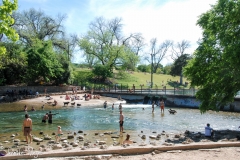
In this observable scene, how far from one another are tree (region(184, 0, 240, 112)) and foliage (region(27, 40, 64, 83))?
106 ft

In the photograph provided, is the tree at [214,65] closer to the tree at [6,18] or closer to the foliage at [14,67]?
the tree at [6,18]

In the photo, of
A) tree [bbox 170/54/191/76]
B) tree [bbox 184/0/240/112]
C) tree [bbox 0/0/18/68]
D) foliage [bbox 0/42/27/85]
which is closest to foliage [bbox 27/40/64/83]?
foliage [bbox 0/42/27/85]

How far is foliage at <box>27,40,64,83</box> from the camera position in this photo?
50.2 metres

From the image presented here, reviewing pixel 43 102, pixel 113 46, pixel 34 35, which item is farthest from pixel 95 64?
pixel 43 102

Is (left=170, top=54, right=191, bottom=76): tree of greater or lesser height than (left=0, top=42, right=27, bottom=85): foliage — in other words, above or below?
above

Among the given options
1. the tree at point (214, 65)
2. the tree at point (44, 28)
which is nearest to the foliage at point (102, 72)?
the tree at point (44, 28)

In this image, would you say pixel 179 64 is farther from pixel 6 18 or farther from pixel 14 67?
pixel 6 18

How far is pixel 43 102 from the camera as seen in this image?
42.3 m

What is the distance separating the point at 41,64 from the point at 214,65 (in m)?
35.0

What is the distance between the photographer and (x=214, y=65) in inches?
934

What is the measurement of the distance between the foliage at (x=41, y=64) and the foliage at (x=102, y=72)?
63.0 feet

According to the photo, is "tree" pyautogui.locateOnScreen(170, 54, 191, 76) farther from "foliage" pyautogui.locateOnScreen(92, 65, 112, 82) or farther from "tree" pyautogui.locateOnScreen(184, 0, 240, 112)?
"tree" pyautogui.locateOnScreen(184, 0, 240, 112)

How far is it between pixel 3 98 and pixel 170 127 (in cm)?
2920

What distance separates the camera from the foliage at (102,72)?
7131 cm
